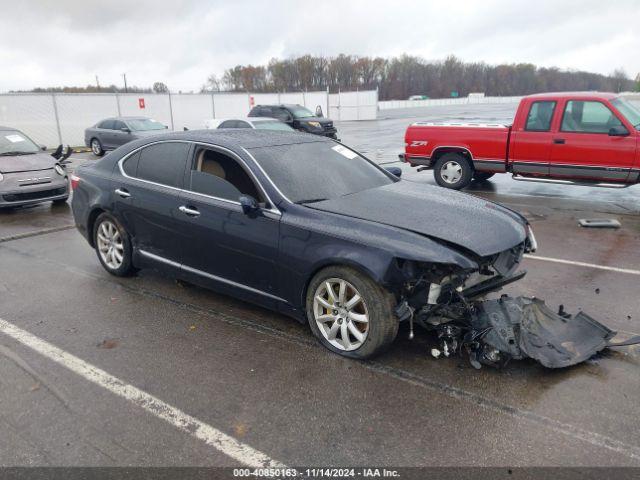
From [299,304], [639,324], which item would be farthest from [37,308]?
[639,324]

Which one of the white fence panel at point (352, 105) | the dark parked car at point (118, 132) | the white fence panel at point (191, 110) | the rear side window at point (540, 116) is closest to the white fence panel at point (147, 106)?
the white fence panel at point (191, 110)

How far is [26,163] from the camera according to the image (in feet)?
30.6

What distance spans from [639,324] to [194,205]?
13.0ft

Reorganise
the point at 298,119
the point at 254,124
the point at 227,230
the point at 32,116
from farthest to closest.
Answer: the point at 32,116 → the point at 298,119 → the point at 254,124 → the point at 227,230

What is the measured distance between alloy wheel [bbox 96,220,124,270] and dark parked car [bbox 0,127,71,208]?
444 cm

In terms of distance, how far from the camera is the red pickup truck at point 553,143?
8336 millimetres

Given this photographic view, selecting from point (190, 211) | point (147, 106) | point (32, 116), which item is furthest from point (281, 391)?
point (147, 106)

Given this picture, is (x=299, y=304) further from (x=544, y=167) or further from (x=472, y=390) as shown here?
(x=544, y=167)

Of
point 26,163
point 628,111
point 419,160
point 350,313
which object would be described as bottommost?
point 350,313

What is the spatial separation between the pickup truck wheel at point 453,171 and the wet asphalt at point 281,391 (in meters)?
4.99

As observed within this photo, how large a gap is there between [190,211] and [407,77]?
399ft

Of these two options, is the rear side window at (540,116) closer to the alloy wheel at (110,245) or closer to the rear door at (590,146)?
the rear door at (590,146)

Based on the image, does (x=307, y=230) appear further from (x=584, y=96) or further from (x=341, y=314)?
(x=584, y=96)

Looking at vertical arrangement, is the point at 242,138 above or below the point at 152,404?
above
